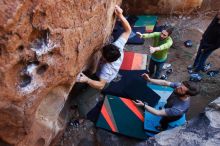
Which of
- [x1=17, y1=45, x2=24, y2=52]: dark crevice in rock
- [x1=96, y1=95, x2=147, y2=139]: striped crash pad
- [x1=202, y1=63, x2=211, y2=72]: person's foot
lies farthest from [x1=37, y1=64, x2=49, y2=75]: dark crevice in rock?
[x1=202, y1=63, x2=211, y2=72]: person's foot

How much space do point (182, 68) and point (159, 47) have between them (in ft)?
5.15

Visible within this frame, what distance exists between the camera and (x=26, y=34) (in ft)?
10.2

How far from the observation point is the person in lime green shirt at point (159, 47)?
18.5 feet

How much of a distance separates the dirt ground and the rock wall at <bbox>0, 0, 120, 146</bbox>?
3.15 feet

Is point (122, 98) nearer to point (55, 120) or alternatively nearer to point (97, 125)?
point (97, 125)

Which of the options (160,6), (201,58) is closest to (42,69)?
(201,58)

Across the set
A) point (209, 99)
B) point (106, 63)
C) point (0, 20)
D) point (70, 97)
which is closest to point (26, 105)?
point (0, 20)

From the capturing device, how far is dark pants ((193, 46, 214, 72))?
6.53 m

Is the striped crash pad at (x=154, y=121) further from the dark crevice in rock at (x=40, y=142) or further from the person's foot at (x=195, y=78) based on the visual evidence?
the dark crevice in rock at (x=40, y=142)

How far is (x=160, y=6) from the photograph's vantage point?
27.2 feet

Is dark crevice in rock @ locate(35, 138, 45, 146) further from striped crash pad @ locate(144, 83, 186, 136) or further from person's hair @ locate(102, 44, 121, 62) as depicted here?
striped crash pad @ locate(144, 83, 186, 136)

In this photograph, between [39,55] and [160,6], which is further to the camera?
[160,6]

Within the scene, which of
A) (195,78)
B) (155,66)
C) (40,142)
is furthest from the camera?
(195,78)

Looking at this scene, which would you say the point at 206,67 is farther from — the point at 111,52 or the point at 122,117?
the point at 111,52
